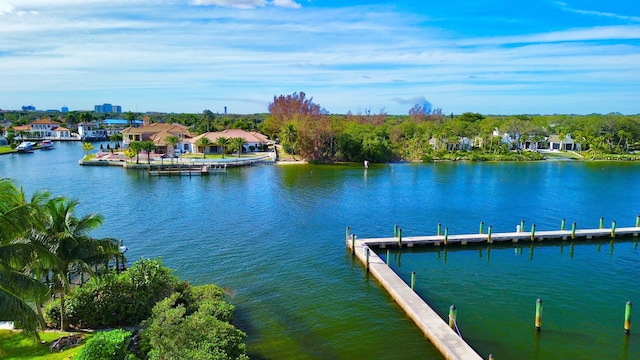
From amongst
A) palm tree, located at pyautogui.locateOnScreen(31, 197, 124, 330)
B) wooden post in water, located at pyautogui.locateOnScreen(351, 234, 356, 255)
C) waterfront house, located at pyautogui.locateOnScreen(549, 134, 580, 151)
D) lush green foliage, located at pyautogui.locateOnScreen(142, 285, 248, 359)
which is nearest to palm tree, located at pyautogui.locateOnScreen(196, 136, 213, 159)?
wooden post in water, located at pyautogui.locateOnScreen(351, 234, 356, 255)

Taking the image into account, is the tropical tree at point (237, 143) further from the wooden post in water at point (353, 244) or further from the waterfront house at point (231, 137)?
the wooden post in water at point (353, 244)

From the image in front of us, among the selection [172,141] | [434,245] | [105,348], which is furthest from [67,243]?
[172,141]

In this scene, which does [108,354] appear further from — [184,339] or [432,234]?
[432,234]

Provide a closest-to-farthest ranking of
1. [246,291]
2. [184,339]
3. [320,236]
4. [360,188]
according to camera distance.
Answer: [184,339], [246,291], [320,236], [360,188]

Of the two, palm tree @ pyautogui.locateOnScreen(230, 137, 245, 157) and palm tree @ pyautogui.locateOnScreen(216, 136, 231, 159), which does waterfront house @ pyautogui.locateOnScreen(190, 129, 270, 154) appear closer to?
palm tree @ pyautogui.locateOnScreen(216, 136, 231, 159)

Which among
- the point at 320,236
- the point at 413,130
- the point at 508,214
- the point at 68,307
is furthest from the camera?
the point at 413,130

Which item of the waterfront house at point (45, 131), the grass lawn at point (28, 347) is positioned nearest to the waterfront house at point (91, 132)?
the waterfront house at point (45, 131)

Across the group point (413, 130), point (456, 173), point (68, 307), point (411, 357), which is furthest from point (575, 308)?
point (413, 130)
